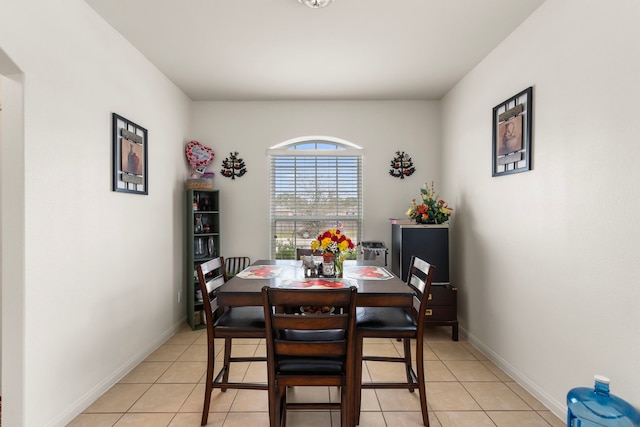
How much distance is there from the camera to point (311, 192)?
4383mm

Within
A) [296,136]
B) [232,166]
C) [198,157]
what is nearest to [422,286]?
[296,136]

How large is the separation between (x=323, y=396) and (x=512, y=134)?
7.98 feet

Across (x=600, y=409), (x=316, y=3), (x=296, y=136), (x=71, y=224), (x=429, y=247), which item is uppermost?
(x=316, y=3)

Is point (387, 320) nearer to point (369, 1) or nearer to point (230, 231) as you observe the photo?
point (369, 1)

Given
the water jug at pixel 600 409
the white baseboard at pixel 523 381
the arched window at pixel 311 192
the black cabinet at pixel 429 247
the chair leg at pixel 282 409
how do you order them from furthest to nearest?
1. the arched window at pixel 311 192
2. the black cabinet at pixel 429 247
3. the white baseboard at pixel 523 381
4. the chair leg at pixel 282 409
5. the water jug at pixel 600 409

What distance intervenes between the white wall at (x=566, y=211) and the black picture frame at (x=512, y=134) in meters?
0.06

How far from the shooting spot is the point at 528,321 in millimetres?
2459

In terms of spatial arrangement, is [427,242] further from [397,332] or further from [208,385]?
[208,385]

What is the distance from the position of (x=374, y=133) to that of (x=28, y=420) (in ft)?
12.9

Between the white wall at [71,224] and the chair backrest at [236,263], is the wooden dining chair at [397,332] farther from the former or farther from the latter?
the chair backrest at [236,263]

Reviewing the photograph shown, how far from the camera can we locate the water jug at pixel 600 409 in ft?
5.24

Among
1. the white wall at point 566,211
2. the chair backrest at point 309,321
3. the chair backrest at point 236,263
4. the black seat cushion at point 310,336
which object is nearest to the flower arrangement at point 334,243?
the black seat cushion at point 310,336

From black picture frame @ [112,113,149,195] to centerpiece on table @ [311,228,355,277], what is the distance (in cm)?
163

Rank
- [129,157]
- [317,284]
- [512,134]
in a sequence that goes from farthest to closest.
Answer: [129,157]
[512,134]
[317,284]
